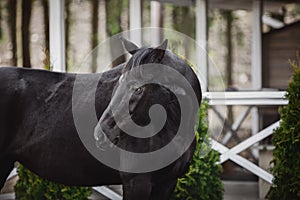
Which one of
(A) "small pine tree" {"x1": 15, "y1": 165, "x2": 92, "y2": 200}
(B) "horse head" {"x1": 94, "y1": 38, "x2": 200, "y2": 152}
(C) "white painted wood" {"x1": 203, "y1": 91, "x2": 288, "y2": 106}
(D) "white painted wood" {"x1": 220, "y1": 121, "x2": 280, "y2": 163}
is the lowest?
(A) "small pine tree" {"x1": 15, "y1": 165, "x2": 92, "y2": 200}

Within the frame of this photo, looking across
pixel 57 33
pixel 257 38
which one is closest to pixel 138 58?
pixel 57 33

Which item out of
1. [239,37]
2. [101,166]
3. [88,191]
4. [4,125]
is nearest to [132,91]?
[101,166]

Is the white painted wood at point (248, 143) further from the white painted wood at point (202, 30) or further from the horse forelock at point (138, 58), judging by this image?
the horse forelock at point (138, 58)

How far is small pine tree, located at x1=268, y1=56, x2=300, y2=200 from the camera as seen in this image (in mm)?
4631

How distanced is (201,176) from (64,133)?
77.8 inches

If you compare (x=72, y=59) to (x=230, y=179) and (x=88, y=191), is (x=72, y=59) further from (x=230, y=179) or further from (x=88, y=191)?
(x=88, y=191)

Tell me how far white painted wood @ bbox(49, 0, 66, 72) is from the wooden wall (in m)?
4.27

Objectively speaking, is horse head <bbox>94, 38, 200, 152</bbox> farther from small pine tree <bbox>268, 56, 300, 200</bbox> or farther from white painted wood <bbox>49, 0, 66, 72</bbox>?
white painted wood <bbox>49, 0, 66, 72</bbox>

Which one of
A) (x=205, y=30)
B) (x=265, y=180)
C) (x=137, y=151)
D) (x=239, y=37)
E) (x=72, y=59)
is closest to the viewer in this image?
(x=137, y=151)

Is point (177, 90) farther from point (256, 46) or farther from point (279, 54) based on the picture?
point (279, 54)

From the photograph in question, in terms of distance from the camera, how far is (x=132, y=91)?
8.75 feet

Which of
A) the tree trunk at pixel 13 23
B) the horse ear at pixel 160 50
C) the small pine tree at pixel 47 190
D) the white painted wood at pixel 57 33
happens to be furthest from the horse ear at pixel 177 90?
the tree trunk at pixel 13 23

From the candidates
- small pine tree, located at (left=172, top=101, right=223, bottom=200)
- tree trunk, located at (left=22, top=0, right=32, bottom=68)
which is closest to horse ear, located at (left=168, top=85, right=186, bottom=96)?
small pine tree, located at (left=172, top=101, right=223, bottom=200)

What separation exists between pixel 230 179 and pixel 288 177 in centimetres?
297
